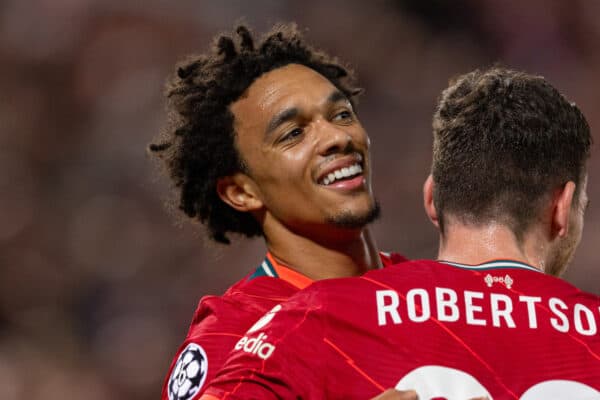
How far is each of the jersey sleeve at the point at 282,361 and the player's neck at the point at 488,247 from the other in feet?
1.22

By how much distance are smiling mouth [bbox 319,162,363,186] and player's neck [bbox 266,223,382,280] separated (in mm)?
202

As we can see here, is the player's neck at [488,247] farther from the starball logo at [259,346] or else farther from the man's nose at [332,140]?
the man's nose at [332,140]

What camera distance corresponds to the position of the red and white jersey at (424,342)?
6.21 ft

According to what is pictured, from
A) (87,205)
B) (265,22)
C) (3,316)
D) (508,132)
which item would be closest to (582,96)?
(265,22)

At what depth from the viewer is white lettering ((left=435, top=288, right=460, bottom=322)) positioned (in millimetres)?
1934

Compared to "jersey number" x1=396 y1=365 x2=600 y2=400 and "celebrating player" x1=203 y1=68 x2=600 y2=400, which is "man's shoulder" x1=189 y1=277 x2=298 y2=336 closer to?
"celebrating player" x1=203 y1=68 x2=600 y2=400

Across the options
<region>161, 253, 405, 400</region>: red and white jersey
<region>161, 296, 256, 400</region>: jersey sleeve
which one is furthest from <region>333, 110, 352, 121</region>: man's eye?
<region>161, 296, 256, 400</region>: jersey sleeve

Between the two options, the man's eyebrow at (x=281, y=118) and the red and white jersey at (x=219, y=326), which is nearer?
the red and white jersey at (x=219, y=326)

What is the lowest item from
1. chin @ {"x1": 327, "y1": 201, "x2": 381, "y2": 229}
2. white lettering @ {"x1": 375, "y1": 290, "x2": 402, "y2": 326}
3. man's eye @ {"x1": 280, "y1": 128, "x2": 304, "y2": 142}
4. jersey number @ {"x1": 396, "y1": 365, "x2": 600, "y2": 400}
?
jersey number @ {"x1": 396, "y1": 365, "x2": 600, "y2": 400}

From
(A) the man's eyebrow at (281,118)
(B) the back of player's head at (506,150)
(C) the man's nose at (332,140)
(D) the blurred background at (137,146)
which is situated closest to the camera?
(B) the back of player's head at (506,150)

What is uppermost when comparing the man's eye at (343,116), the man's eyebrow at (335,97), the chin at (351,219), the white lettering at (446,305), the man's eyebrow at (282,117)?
the man's eyebrow at (335,97)

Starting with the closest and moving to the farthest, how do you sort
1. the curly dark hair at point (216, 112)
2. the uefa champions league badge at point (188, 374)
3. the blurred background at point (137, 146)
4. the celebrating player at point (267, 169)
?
the uefa champions league badge at point (188, 374) < the celebrating player at point (267, 169) < the curly dark hair at point (216, 112) < the blurred background at point (137, 146)

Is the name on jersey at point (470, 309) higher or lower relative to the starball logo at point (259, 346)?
higher

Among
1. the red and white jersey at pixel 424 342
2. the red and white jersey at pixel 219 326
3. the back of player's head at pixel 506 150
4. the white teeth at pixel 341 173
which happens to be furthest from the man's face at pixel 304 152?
the red and white jersey at pixel 424 342
